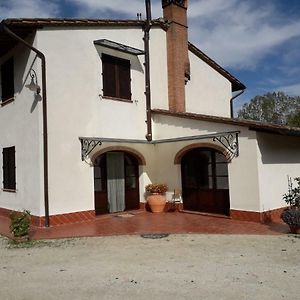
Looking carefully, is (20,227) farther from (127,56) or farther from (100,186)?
(127,56)

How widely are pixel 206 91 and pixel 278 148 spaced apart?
6.72m

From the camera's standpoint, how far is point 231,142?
11242mm

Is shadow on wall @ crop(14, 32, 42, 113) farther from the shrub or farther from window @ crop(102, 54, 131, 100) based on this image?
the shrub

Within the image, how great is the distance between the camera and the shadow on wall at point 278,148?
430 inches

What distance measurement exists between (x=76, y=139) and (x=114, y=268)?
5950mm

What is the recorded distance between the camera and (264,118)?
50.5m

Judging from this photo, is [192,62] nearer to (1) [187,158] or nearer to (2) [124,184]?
(1) [187,158]

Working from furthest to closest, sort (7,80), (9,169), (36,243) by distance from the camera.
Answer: (7,80) → (9,169) → (36,243)

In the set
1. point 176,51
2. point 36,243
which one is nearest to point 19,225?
point 36,243

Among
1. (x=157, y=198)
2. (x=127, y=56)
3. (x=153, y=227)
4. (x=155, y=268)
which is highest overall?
(x=127, y=56)

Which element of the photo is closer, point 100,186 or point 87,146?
point 87,146

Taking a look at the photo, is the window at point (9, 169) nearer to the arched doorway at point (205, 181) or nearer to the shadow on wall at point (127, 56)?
the shadow on wall at point (127, 56)

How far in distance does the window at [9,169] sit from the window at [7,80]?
199cm

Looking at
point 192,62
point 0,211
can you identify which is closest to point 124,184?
point 0,211
